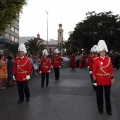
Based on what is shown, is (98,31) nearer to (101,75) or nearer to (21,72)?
(21,72)

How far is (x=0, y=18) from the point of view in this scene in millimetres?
20062

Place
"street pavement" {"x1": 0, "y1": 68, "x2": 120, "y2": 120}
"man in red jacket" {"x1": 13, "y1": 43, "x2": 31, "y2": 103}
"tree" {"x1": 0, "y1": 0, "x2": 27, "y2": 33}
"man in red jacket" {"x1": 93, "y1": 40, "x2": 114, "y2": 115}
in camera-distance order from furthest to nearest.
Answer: "tree" {"x1": 0, "y1": 0, "x2": 27, "y2": 33}, "man in red jacket" {"x1": 13, "y1": 43, "x2": 31, "y2": 103}, "man in red jacket" {"x1": 93, "y1": 40, "x2": 114, "y2": 115}, "street pavement" {"x1": 0, "y1": 68, "x2": 120, "y2": 120}

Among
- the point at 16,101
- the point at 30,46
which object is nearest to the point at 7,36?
the point at 30,46

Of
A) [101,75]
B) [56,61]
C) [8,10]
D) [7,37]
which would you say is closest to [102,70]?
[101,75]

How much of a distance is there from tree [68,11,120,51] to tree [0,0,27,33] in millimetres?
43527

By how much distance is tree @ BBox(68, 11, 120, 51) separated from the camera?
210 feet

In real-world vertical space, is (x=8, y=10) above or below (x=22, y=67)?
above

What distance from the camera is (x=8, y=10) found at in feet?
67.6

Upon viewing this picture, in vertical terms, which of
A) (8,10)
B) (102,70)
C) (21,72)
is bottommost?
(21,72)

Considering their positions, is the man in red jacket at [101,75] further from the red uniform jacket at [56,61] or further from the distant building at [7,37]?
the distant building at [7,37]

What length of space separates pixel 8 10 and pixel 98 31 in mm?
47122

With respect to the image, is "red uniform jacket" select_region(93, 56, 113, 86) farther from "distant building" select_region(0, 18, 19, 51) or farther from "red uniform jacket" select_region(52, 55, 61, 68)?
"distant building" select_region(0, 18, 19, 51)

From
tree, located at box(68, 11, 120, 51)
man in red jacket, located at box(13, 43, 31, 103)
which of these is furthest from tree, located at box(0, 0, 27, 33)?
tree, located at box(68, 11, 120, 51)

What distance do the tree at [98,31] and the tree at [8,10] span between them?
43527 mm
